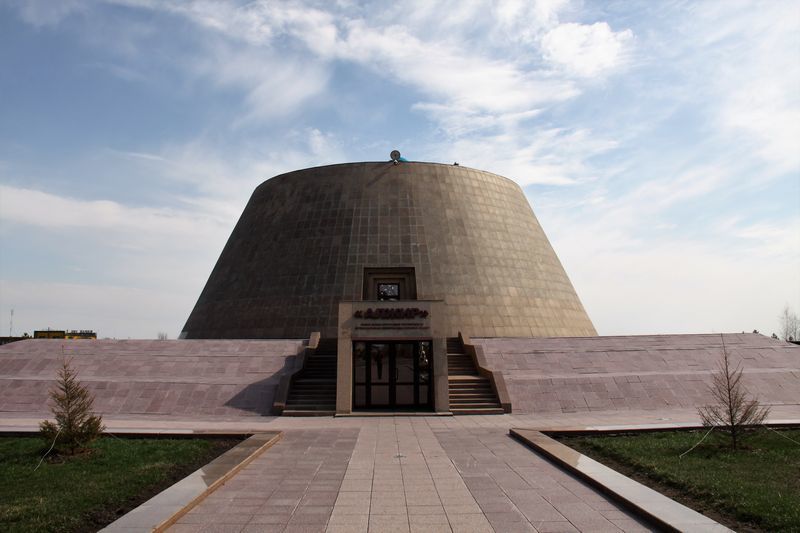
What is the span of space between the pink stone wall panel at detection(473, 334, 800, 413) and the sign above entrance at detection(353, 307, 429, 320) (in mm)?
4167

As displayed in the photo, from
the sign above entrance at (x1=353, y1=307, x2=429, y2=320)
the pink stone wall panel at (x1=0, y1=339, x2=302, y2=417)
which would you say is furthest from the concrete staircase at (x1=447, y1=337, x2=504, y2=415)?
the pink stone wall panel at (x1=0, y1=339, x2=302, y2=417)

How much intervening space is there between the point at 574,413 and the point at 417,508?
1285 centimetres

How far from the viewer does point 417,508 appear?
8977 millimetres

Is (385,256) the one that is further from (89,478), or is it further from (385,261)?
(89,478)

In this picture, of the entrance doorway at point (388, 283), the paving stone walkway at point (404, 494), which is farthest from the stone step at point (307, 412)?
the entrance doorway at point (388, 283)

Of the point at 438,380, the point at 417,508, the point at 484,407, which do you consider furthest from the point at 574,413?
the point at 417,508

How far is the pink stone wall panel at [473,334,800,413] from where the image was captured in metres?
21.4

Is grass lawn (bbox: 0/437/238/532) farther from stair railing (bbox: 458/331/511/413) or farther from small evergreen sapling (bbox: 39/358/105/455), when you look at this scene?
stair railing (bbox: 458/331/511/413)

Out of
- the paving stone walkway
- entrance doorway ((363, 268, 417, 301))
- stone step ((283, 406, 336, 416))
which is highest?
entrance doorway ((363, 268, 417, 301))

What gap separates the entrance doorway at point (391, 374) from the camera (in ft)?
72.3

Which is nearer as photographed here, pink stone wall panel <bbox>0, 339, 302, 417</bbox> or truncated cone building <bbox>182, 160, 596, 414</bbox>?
pink stone wall panel <bbox>0, 339, 302, 417</bbox>

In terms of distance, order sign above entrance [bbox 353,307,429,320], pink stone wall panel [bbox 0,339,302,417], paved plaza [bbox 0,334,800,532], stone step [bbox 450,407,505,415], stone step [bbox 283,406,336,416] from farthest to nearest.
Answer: sign above entrance [bbox 353,307,429,320] → pink stone wall panel [bbox 0,339,302,417] → stone step [bbox 450,407,505,415] → stone step [bbox 283,406,336,416] → paved plaza [bbox 0,334,800,532]

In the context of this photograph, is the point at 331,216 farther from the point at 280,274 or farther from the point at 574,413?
the point at 574,413

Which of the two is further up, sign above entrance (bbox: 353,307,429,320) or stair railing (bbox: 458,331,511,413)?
sign above entrance (bbox: 353,307,429,320)
